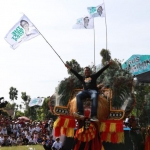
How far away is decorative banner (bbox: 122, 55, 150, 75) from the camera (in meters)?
19.7

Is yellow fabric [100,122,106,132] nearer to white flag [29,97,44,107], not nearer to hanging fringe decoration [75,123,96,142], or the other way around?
hanging fringe decoration [75,123,96,142]

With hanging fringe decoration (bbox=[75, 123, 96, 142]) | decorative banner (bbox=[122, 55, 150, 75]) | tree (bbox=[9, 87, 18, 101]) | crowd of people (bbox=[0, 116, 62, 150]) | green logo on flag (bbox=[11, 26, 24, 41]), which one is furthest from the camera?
tree (bbox=[9, 87, 18, 101])

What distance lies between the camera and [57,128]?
9.48m

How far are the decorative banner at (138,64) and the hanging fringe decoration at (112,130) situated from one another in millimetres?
10299

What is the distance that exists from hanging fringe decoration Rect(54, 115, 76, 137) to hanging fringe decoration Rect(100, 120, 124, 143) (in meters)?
0.70

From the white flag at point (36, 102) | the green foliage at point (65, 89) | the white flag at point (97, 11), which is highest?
the white flag at point (97, 11)

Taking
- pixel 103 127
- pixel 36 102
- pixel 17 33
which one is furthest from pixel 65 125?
pixel 36 102

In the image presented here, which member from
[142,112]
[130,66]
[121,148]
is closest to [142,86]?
[130,66]

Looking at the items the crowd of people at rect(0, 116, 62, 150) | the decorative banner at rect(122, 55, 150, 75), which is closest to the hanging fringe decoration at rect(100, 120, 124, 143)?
the decorative banner at rect(122, 55, 150, 75)

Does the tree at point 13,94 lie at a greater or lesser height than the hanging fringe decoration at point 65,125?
greater

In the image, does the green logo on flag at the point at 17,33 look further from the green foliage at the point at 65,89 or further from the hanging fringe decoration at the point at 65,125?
the hanging fringe decoration at the point at 65,125

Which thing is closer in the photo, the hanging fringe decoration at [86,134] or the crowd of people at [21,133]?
the hanging fringe decoration at [86,134]

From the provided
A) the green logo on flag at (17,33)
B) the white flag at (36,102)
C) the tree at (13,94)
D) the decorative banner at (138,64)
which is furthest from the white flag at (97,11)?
the tree at (13,94)

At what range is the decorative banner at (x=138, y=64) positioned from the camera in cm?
1969
